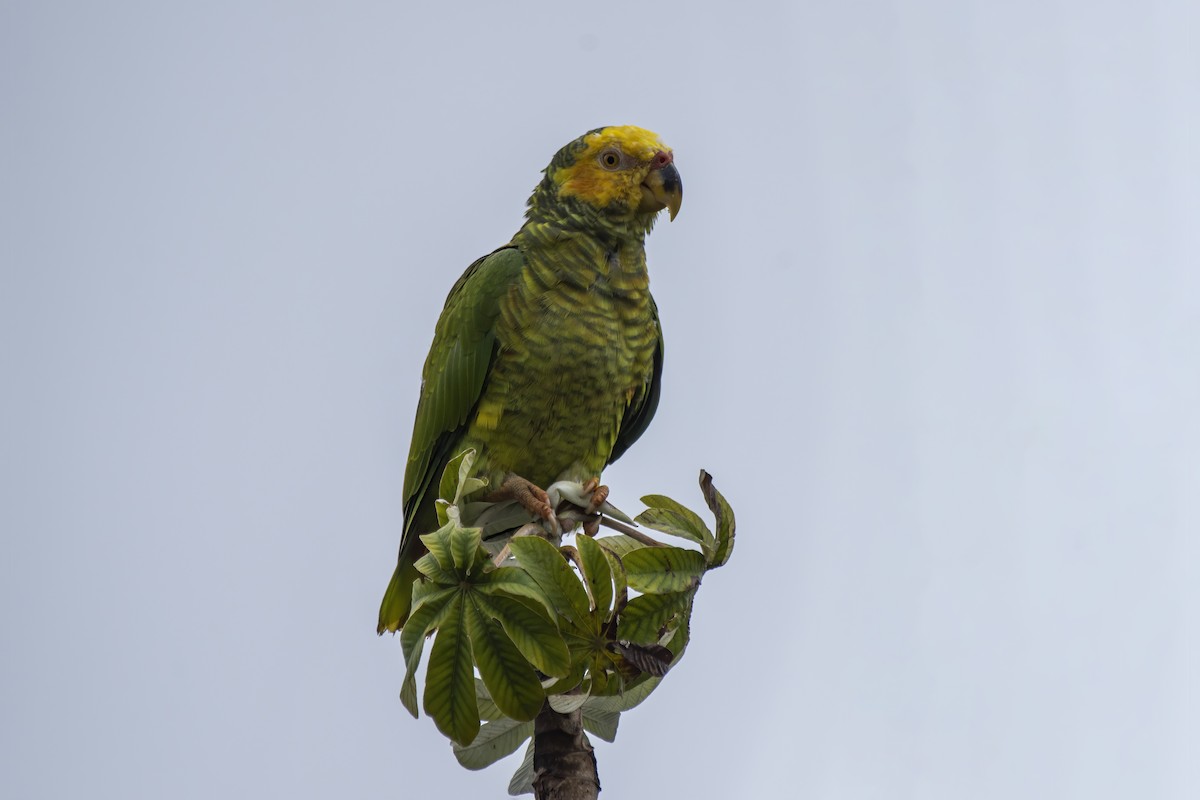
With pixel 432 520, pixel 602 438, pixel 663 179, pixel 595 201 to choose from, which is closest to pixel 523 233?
pixel 595 201

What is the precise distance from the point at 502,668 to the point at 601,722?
78cm

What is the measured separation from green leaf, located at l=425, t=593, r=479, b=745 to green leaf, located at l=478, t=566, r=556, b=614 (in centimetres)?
8

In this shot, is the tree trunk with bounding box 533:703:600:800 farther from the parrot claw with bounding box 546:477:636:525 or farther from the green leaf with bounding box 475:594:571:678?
the parrot claw with bounding box 546:477:636:525

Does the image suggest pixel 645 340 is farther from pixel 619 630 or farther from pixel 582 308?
pixel 619 630

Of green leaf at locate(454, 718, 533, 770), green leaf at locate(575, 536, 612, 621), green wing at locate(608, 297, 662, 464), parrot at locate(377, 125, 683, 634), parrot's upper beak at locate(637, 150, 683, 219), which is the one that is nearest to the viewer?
green leaf at locate(575, 536, 612, 621)

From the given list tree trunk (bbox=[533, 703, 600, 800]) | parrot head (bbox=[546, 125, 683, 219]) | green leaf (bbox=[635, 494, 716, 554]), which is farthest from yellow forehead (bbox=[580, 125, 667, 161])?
tree trunk (bbox=[533, 703, 600, 800])

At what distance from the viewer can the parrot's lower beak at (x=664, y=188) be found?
447cm

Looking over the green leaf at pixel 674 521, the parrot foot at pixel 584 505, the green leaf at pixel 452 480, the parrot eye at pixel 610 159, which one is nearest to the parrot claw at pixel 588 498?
the parrot foot at pixel 584 505

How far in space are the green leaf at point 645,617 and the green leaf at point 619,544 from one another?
0.81 ft

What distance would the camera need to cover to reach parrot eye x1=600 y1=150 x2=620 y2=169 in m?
4.54

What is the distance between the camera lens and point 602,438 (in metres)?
4.50

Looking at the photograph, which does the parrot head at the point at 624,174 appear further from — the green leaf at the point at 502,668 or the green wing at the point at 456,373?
the green leaf at the point at 502,668

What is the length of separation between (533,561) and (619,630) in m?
0.31

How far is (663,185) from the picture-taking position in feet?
14.7
